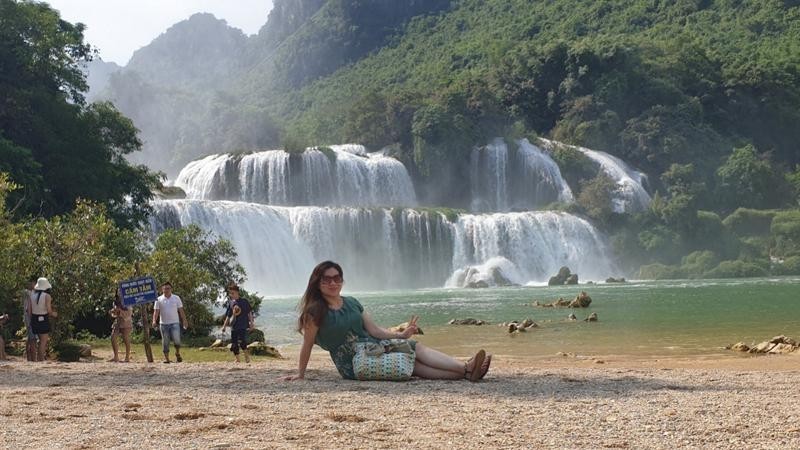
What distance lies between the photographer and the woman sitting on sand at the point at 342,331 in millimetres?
7805

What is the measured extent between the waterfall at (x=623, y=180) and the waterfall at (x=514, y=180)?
7.12 feet

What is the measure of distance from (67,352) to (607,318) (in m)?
13.4

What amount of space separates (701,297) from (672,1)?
56499 millimetres

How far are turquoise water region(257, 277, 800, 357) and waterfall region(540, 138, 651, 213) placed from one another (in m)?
16.1

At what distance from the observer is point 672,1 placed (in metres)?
80.8

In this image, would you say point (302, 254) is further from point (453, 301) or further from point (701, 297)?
point (701, 297)

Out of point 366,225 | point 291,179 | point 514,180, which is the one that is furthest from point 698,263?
point 291,179

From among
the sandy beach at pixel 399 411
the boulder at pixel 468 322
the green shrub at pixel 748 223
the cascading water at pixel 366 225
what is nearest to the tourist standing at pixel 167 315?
the sandy beach at pixel 399 411

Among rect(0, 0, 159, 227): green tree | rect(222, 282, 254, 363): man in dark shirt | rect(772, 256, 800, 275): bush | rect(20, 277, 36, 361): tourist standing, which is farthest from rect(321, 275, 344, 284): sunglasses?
rect(772, 256, 800, 275): bush

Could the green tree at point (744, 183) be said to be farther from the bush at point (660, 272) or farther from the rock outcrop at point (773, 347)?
the rock outcrop at point (773, 347)

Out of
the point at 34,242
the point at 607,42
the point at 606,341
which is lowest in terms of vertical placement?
the point at 606,341

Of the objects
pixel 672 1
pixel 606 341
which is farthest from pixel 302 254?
pixel 672 1

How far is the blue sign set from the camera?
1195cm

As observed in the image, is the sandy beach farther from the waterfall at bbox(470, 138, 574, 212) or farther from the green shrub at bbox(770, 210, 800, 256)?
the waterfall at bbox(470, 138, 574, 212)
